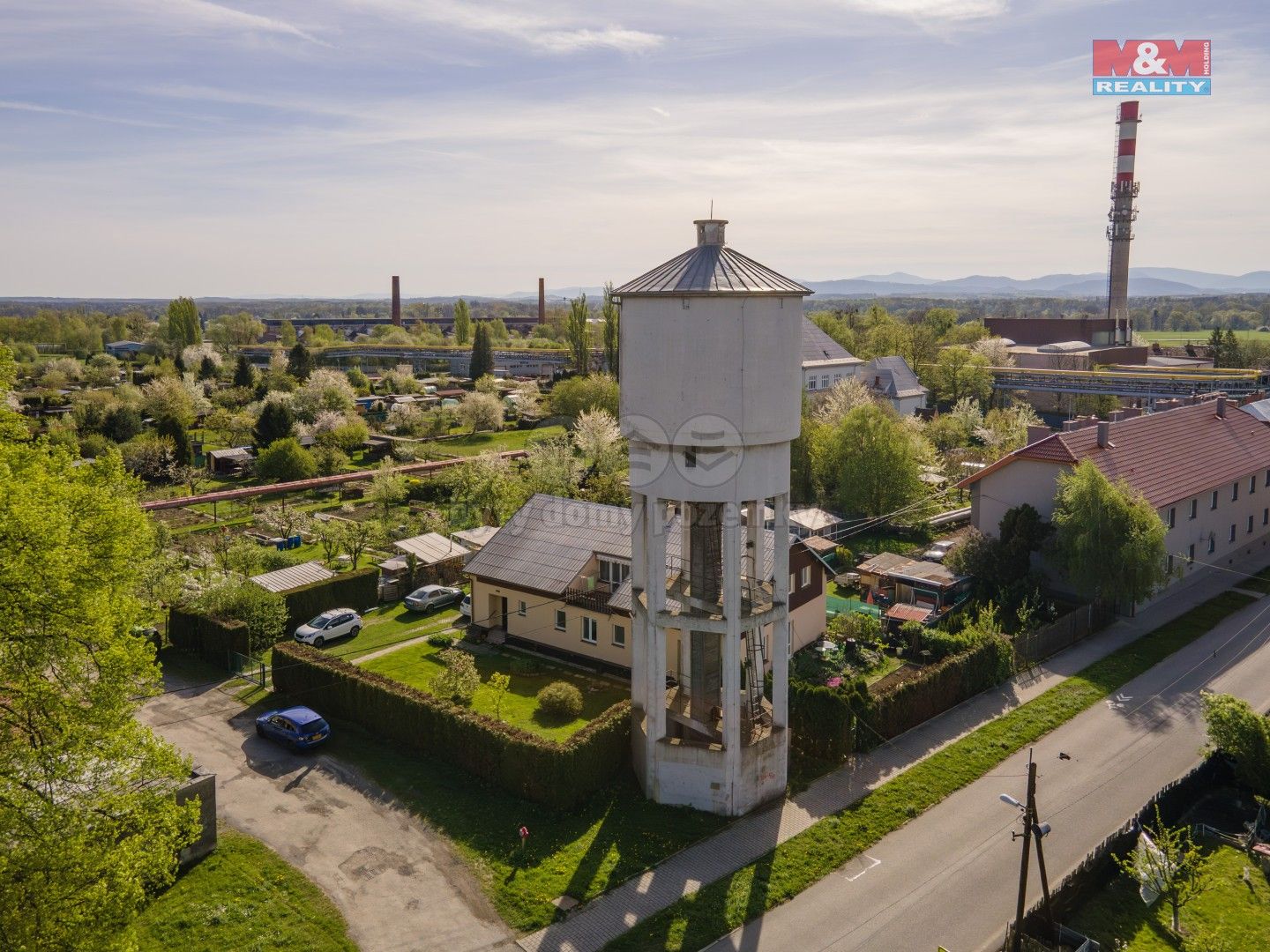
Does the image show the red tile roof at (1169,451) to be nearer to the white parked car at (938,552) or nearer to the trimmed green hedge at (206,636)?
the white parked car at (938,552)

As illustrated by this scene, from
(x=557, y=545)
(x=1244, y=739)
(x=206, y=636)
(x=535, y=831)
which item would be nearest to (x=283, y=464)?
(x=206, y=636)

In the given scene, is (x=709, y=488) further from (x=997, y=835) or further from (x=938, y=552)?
(x=938, y=552)

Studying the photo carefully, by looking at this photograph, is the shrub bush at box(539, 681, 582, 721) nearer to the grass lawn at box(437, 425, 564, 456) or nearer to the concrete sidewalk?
the concrete sidewalk

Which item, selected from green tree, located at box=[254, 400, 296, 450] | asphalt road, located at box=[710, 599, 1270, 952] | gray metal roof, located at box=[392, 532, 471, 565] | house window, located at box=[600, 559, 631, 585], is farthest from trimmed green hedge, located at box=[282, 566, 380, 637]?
green tree, located at box=[254, 400, 296, 450]

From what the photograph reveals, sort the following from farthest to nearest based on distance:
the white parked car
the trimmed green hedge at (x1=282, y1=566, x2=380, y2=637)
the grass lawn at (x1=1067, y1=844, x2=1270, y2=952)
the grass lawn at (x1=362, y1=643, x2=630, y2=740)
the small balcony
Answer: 1. the white parked car
2. the trimmed green hedge at (x1=282, y1=566, x2=380, y2=637)
3. the small balcony
4. the grass lawn at (x1=362, y1=643, x2=630, y2=740)
5. the grass lawn at (x1=1067, y1=844, x2=1270, y2=952)

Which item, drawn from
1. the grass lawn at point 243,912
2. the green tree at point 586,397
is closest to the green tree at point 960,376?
the green tree at point 586,397

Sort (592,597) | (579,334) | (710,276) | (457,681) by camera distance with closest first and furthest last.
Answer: (710,276), (457,681), (592,597), (579,334)
